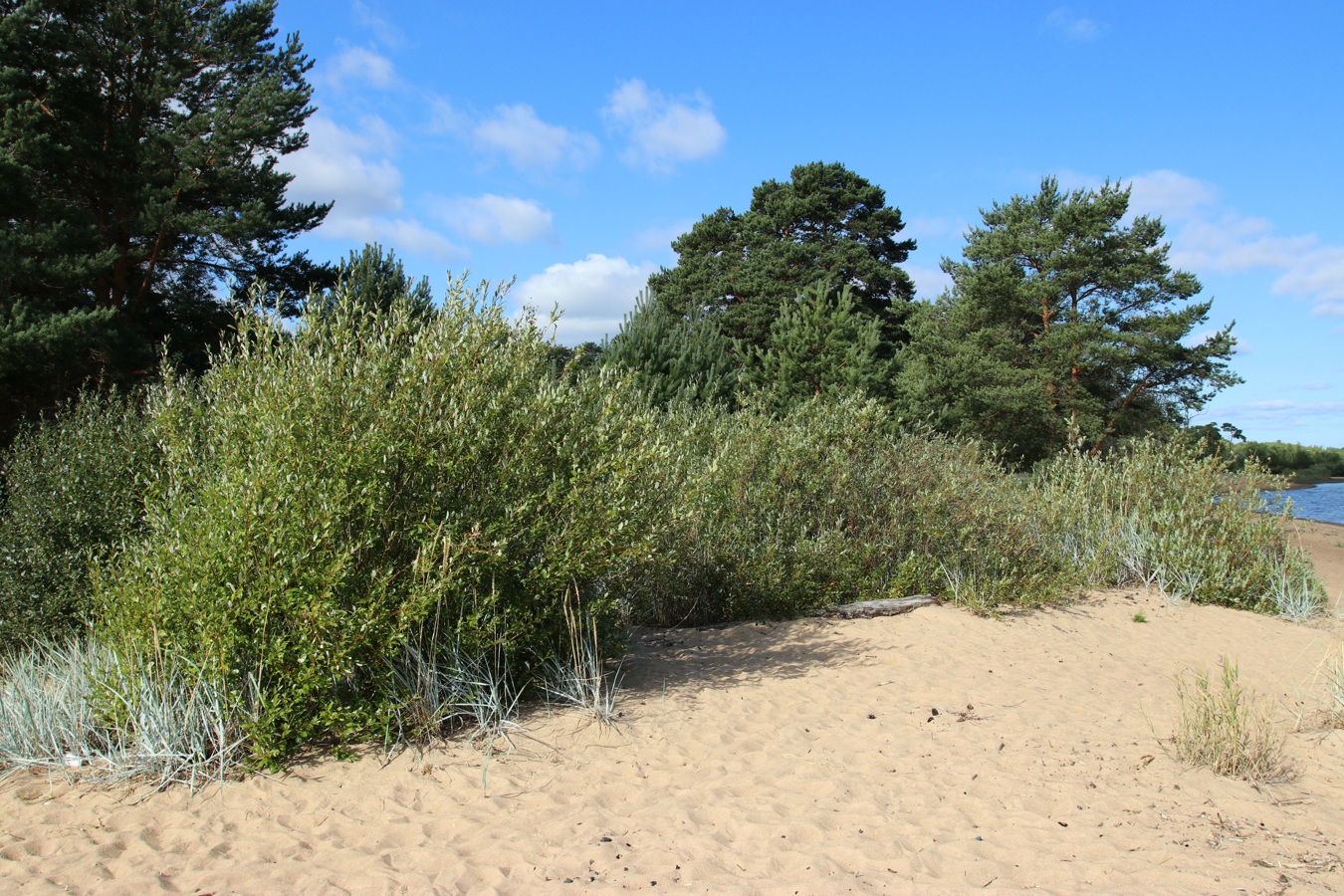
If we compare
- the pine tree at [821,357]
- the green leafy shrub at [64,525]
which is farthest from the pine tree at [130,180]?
the pine tree at [821,357]

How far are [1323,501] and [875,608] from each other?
1597 inches

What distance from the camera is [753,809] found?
4.30 metres

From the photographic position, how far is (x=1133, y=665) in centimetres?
765

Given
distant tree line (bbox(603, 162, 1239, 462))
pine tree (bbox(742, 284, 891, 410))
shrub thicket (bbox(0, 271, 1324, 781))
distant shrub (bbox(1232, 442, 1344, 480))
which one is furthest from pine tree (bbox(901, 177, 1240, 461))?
distant shrub (bbox(1232, 442, 1344, 480))

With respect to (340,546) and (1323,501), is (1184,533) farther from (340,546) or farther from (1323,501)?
(1323,501)

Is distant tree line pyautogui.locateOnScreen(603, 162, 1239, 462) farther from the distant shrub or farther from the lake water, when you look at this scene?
the distant shrub

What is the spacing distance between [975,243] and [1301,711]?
2240cm

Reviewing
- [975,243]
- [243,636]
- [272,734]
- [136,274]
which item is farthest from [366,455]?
[975,243]

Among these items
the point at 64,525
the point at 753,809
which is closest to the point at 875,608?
the point at 753,809

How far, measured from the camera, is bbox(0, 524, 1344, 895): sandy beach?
364cm

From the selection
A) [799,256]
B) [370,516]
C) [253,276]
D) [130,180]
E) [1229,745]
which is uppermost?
[799,256]

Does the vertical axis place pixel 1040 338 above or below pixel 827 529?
above

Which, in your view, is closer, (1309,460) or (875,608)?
(875,608)

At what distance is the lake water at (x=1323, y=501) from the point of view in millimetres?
30716
